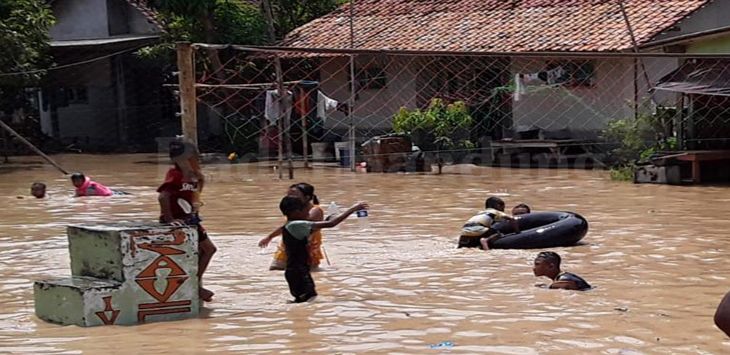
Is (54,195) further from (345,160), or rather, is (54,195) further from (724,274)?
(724,274)

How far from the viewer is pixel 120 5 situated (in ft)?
109

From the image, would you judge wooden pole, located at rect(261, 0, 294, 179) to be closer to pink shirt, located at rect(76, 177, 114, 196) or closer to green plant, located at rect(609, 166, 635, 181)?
pink shirt, located at rect(76, 177, 114, 196)

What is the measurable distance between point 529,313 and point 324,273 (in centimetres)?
276

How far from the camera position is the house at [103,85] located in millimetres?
32969

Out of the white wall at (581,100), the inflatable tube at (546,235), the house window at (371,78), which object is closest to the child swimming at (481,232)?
the inflatable tube at (546,235)

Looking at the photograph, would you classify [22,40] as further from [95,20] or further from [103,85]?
[103,85]

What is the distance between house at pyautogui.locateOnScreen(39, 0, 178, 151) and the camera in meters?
33.0

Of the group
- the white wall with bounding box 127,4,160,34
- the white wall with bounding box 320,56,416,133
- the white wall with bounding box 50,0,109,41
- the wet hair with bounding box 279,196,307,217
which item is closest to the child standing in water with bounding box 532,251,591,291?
the wet hair with bounding box 279,196,307,217

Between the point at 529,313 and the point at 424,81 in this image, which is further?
the point at 424,81

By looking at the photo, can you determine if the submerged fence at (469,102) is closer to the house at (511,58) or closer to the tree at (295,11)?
the house at (511,58)

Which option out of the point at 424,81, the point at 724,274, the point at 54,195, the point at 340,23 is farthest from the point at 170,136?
the point at 724,274

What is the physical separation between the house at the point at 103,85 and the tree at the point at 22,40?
347cm

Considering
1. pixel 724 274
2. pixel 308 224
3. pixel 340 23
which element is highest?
pixel 340 23

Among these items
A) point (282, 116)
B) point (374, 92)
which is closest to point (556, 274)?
point (282, 116)
